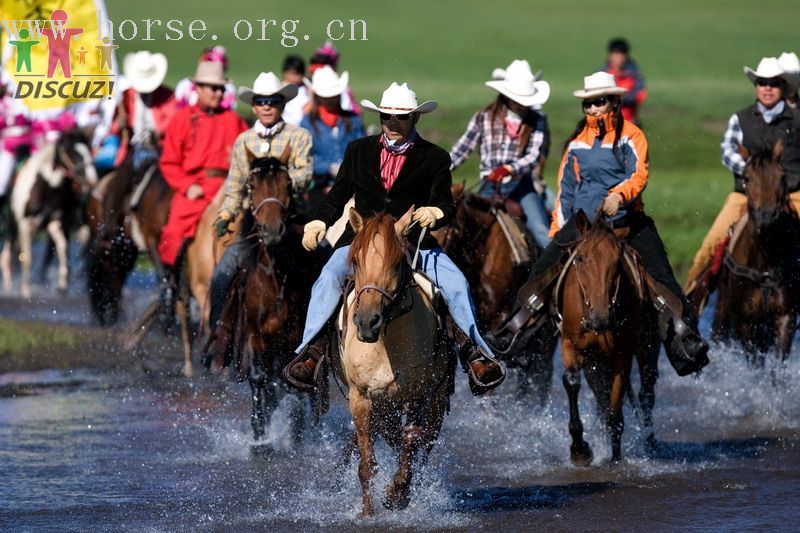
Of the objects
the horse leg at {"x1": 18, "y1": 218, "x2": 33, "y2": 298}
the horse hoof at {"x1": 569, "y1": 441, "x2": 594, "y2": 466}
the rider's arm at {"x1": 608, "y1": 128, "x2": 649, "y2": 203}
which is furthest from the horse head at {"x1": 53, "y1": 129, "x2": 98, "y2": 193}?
the horse hoof at {"x1": 569, "y1": 441, "x2": 594, "y2": 466}

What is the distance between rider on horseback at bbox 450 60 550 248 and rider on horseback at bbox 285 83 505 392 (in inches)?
159

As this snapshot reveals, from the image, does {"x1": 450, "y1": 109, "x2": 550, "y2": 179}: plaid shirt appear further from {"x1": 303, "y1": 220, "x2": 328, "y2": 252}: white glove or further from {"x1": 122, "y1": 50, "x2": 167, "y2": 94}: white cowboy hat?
{"x1": 122, "y1": 50, "x2": 167, "y2": 94}: white cowboy hat

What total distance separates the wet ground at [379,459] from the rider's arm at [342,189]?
1.77m

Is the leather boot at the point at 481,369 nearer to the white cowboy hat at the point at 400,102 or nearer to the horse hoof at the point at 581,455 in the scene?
the white cowboy hat at the point at 400,102

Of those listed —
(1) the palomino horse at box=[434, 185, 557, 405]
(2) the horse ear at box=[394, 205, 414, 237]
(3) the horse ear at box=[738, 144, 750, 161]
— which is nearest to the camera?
(2) the horse ear at box=[394, 205, 414, 237]

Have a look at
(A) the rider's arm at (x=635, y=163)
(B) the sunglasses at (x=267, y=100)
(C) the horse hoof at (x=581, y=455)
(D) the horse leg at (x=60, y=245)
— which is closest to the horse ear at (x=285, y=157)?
(B) the sunglasses at (x=267, y=100)

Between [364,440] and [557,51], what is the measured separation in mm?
45862

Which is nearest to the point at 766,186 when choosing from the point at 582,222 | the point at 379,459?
the point at 582,222

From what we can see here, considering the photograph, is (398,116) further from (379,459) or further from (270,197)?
(379,459)

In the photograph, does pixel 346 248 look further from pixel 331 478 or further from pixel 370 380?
pixel 331 478

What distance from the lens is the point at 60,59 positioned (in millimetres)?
22453

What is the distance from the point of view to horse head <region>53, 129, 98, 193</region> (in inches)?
870

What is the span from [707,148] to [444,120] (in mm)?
5931

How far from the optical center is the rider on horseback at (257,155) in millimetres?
12344
